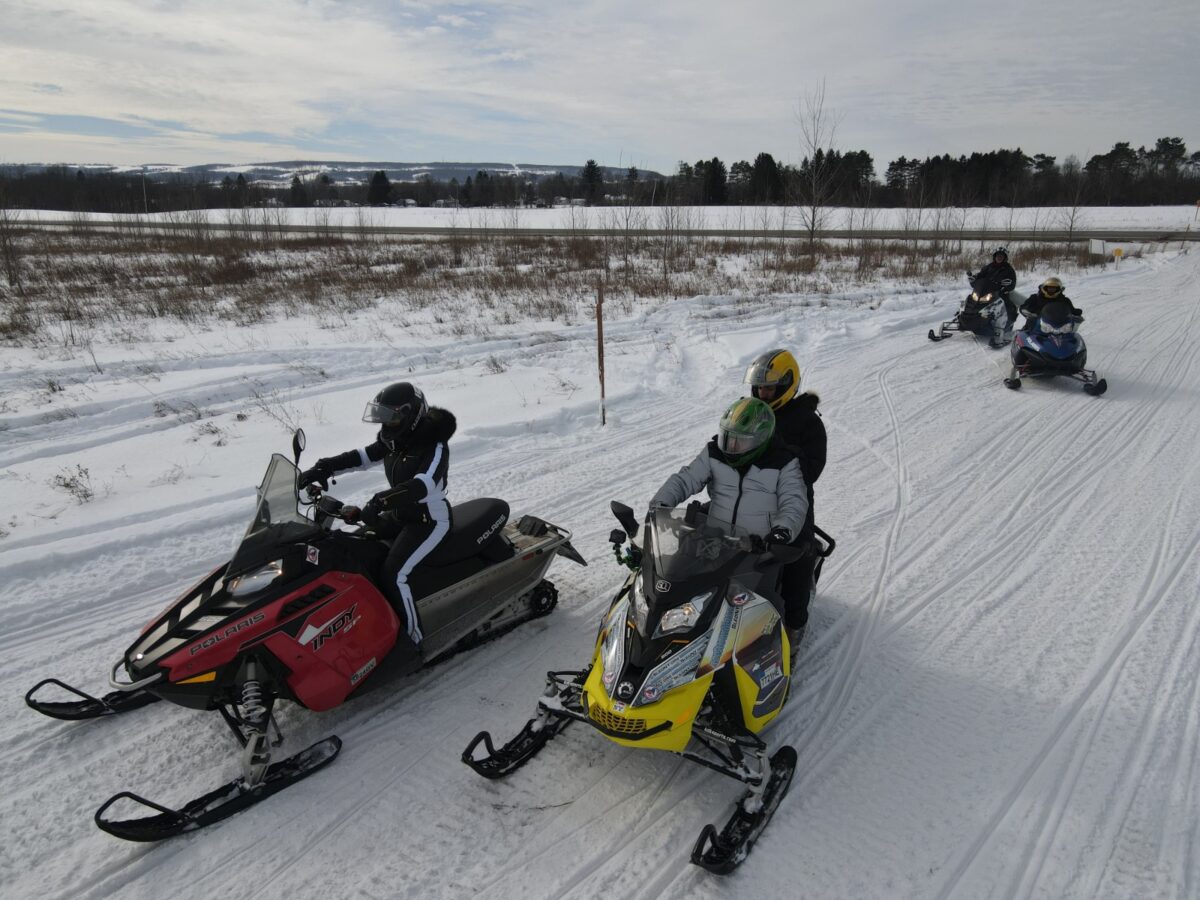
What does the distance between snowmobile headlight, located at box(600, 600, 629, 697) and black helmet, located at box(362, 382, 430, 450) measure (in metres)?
1.69

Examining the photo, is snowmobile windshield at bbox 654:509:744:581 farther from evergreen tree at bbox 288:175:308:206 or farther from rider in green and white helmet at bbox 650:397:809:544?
evergreen tree at bbox 288:175:308:206

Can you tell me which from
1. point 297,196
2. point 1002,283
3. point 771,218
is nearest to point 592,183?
point 771,218

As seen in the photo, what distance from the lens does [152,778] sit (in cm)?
339

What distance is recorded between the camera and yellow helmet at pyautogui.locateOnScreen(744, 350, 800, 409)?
4.40 meters

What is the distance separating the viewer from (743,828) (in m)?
3.01

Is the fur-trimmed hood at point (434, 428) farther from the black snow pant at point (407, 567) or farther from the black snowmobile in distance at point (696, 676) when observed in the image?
the black snowmobile in distance at point (696, 676)

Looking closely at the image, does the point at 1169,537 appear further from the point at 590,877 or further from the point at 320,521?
the point at 320,521

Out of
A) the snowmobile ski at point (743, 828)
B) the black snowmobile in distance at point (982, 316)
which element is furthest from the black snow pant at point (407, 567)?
the black snowmobile in distance at point (982, 316)

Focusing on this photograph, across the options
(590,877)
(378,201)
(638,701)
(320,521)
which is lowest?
(590,877)

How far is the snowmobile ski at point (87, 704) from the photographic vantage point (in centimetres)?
362

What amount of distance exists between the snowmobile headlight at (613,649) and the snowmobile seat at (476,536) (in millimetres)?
1268

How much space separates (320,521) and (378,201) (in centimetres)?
7334

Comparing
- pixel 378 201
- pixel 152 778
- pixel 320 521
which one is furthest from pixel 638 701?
pixel 378 201

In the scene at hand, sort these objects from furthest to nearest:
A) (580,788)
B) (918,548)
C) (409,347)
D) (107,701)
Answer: (409,347), (918,548), (107,701), (580,788)
